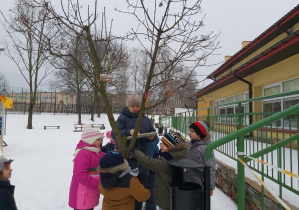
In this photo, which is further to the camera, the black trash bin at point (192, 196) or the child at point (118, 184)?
the child at point (118, 184)

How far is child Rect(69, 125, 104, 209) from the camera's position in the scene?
2320mm

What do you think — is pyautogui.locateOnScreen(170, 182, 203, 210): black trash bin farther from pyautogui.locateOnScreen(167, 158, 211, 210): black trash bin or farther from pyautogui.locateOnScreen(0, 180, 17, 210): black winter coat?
pyautogui.locateOnScreen(0, 180, 17, 210): black winter coat

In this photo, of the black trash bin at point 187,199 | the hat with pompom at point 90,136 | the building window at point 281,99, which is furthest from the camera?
the building window at point 281,99

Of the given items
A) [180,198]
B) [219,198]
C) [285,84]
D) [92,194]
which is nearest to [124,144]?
[92,194]

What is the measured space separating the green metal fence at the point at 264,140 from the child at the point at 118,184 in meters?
0.78

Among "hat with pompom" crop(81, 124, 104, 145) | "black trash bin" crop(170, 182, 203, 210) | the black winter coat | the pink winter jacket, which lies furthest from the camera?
"hat with pompom" crop(81, 124, 104, 145)

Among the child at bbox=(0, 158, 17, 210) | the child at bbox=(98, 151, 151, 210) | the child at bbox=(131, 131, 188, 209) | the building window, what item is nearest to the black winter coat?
the child at bbox=(0, 158, 17, 210)

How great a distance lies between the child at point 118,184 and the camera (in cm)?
192

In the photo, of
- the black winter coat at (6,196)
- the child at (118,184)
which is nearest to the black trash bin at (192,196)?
the child at (118,184)

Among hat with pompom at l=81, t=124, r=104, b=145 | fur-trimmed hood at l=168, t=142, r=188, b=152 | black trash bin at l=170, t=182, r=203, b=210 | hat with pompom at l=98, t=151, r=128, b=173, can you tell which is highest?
hat with pompom at l=81, t=124, r=104, b=145

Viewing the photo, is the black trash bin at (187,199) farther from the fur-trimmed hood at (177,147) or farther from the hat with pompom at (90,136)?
the hat with pompom at (90,136)

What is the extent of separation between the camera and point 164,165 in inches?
84.7

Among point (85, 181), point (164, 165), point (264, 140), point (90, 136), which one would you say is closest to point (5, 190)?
point (85, 181)

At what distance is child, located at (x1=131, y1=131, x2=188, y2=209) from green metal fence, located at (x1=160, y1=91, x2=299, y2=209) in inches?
20.7
